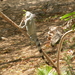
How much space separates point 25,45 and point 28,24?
4.66m

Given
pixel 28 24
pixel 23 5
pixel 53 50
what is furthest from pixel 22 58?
pixel 23 5

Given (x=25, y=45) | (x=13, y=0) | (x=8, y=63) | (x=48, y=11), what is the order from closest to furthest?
(x=8, y=63) < (x=25, y=45) < (x=48, y=11) < (x=13, y=0)

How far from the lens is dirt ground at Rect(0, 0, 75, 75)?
5.78 metres

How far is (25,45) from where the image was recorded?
7.73 meters

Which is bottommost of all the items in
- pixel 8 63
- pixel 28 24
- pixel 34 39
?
pixel 8 63

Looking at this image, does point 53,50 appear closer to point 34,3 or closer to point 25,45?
point 25,45

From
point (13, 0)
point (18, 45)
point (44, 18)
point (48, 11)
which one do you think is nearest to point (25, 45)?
point (18, 45)

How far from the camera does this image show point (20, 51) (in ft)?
23.7

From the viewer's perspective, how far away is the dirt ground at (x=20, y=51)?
578cm

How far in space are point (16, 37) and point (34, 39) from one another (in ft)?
19.9

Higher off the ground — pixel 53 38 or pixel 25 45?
pixel 53 38

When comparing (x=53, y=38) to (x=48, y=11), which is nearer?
(x=53, y=38)

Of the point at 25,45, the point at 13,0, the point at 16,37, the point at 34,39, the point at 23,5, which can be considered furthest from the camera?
the point at 13,0

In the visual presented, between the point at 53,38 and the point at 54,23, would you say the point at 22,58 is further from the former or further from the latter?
the point at 54,23
